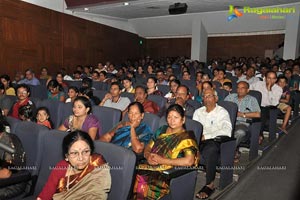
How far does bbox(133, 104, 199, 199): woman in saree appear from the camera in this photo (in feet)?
6.40

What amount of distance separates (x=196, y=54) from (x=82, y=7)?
4382 millimetres

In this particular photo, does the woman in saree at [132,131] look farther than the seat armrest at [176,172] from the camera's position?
Yes

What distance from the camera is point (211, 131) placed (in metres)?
2.89

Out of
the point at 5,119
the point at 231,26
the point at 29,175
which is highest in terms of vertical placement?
the point at 231,26

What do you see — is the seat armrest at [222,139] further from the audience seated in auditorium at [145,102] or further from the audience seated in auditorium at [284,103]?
the audience seated in auditorium at [284,103]

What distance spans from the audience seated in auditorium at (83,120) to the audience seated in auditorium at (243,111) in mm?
1505

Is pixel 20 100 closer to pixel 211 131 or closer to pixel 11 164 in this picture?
pixel 11 164

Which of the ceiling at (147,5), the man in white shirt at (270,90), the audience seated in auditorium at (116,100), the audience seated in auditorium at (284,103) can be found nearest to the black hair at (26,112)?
the audience seated in auditorium at (116,100)

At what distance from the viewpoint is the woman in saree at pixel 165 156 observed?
1.95m

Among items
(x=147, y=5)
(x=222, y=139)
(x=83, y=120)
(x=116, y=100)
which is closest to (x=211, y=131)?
(x=222, y=139)

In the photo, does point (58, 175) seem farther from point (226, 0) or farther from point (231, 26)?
point (231, 26)

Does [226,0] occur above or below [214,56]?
above

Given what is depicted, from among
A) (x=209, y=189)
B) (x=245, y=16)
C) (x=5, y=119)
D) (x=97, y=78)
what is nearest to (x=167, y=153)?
(x=209, y=189)

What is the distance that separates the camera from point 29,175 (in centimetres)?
184
